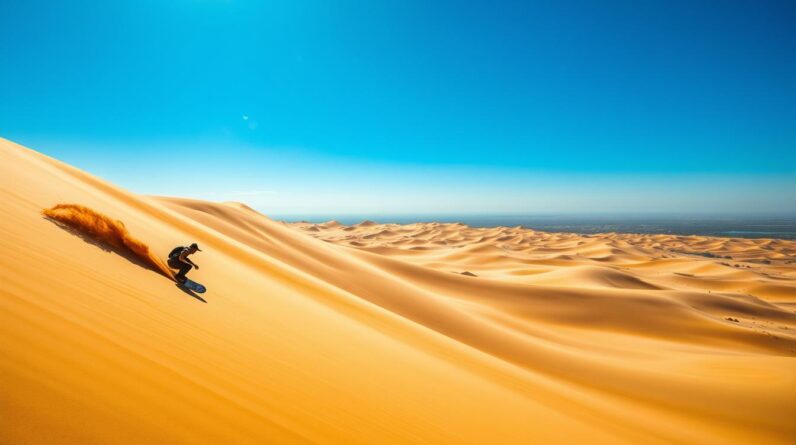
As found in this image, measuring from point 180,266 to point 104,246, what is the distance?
68cm

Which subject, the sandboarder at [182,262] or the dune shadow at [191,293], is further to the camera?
the sandboarder at [182,262]

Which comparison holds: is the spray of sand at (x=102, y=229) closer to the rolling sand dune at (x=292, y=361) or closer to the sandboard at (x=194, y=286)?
the rolling sand dune at (x=292, y=361)

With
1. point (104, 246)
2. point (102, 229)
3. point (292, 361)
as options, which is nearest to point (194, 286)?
point (104, 246)

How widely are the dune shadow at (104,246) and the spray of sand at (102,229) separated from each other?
0.06 feet

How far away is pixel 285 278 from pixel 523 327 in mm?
7310

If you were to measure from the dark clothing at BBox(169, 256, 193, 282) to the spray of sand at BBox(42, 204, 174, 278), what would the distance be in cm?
10

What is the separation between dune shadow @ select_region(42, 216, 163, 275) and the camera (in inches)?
133

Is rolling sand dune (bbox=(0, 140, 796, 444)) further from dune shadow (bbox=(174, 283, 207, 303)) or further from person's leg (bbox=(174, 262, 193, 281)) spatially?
person's leg (bbox=(174, 262, 193, 281))

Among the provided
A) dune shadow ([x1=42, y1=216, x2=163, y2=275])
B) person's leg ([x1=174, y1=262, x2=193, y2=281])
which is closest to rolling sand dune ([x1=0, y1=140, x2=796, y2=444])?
dune shadow ([x1=42, y1=216, x2=163, y2=275])

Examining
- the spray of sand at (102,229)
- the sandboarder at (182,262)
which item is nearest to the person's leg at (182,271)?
the sandboarder at (182,262)

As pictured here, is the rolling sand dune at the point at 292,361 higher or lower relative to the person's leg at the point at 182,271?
lower

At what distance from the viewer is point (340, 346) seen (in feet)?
12.3

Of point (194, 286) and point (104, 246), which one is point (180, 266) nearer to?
point (194, 286)

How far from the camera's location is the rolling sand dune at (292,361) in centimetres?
157
